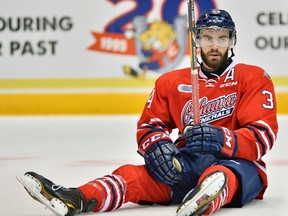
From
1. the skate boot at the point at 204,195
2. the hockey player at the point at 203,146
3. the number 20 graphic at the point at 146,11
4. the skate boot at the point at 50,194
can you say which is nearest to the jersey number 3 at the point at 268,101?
the hockey player at the point at 203,146

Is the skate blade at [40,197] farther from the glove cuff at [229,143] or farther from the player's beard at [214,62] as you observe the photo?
the player's beard at [214,62]

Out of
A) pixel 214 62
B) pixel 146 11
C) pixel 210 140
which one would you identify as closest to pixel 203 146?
pixel 210 140

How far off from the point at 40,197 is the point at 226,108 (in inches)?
33.3

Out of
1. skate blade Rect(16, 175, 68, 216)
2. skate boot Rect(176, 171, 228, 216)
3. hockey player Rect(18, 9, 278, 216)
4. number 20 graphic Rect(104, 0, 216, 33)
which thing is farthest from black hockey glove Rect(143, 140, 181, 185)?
number 20 graphic Rect(104, 0, 216, 33)

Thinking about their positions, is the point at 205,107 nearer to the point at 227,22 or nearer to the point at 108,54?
the point at 227,22

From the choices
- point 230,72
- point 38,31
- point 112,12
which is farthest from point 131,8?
point 230,72

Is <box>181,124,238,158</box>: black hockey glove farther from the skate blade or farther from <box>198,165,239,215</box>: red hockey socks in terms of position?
the skate blade

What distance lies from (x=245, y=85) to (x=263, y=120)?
0.62 ft

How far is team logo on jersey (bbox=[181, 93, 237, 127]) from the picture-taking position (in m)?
3.69

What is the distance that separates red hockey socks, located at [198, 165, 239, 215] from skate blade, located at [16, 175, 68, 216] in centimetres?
49

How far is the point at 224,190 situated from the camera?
3391 millimetres

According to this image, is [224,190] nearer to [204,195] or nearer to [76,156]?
[204,195]

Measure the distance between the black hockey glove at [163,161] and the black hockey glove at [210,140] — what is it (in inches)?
3.5

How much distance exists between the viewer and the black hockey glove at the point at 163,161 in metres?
3.50
